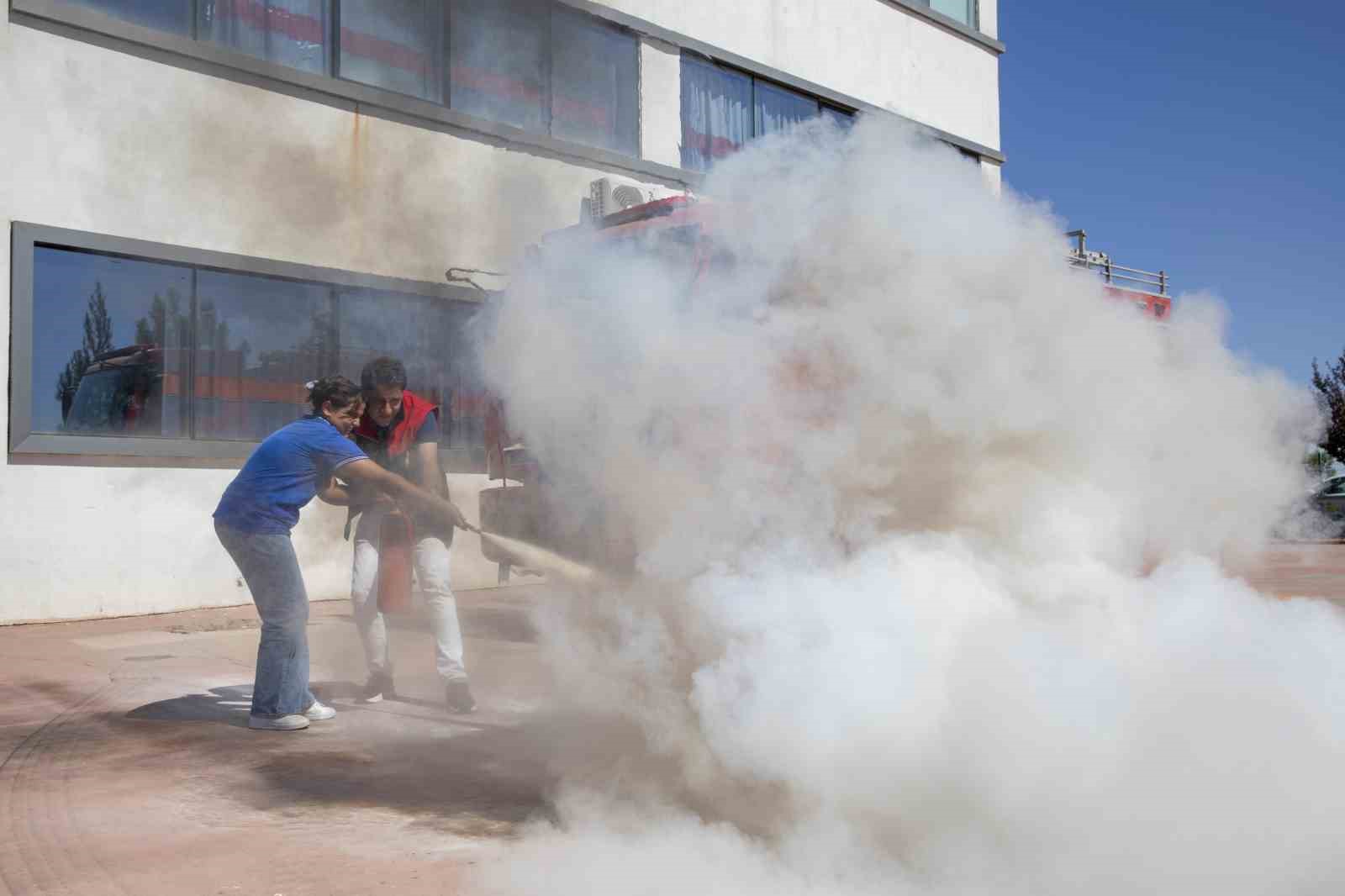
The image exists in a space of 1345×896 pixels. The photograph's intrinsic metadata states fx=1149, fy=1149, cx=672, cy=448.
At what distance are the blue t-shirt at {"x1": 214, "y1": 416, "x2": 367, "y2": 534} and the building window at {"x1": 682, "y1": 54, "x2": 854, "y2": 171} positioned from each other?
841 cm

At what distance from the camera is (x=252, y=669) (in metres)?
6.95

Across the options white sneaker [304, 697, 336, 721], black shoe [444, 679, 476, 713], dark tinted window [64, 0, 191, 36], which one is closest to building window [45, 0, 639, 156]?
→ dark tinted window [64, 0, 191, 36]

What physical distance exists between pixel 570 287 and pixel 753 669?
2.16 meters

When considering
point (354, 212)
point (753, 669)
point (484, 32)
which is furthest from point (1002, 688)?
point (484, 32)

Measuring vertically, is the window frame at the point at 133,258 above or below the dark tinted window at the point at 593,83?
below

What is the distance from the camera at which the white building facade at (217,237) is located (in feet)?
A: 27.1

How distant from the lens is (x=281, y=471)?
17.4 ft

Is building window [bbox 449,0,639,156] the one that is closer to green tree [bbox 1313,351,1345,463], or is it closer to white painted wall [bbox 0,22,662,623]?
white painted wall [bbox 0,22,662,623]

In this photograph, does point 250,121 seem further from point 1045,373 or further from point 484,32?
point 1045,373

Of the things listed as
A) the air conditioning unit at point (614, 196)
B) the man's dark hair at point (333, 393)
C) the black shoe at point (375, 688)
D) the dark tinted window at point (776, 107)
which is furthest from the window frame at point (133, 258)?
the dark tinted window at point (776, 107)

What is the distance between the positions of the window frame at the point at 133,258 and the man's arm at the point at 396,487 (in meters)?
1.72

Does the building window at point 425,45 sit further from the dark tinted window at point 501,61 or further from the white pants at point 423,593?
the white pants at point 423,593

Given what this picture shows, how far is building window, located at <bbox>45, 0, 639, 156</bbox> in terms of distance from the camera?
916cm

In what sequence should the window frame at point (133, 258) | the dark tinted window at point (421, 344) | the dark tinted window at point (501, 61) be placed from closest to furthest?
the window frame at point (133, 258)
the dark tinted window at point (421, 344)
the dark tinted window at point (501, 61)
